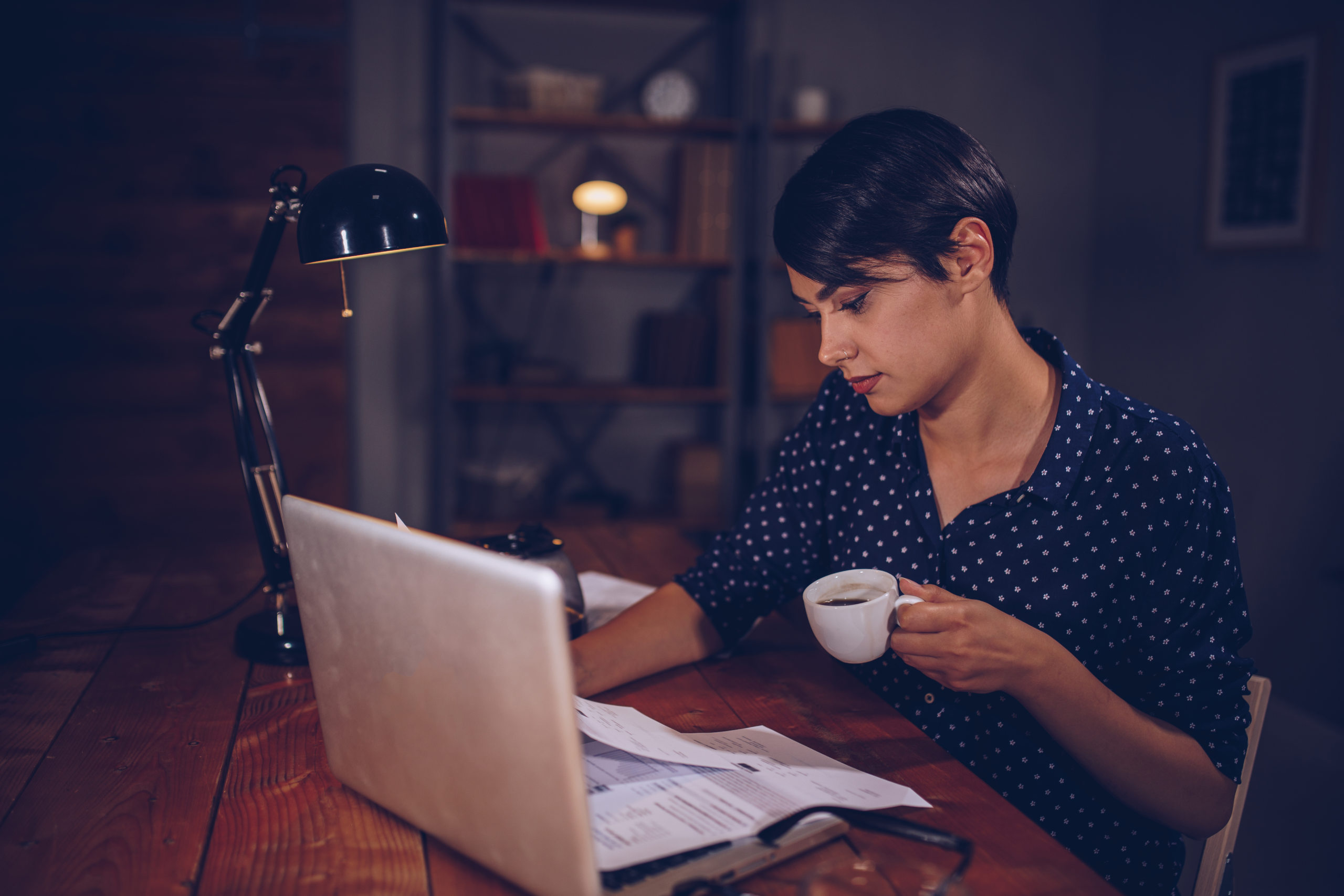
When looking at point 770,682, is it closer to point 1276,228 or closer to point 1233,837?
point 1233,837

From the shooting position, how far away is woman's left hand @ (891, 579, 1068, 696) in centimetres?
74

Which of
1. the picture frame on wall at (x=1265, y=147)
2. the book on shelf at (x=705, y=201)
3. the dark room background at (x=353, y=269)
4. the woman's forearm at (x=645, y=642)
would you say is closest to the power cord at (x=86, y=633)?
the woman's forearm at (x=645, y=642)

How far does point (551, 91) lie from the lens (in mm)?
3014

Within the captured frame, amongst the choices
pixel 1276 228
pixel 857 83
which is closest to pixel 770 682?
pixel 1276 228

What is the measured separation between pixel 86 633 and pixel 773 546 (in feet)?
2.81

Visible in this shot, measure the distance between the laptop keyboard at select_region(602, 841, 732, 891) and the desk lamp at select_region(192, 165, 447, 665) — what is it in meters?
0.53

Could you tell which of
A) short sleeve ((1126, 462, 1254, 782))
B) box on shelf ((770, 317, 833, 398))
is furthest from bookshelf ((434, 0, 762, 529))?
short sleeve ((1126, 462, 1254, 782))

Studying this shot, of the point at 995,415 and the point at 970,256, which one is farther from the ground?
the point at 970,256

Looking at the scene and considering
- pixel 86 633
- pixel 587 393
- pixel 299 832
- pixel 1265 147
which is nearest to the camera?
pixel 299 832

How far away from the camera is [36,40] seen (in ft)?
9.61

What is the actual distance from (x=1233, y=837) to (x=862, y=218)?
712 millimetres

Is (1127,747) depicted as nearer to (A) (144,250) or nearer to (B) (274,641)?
(B) (274,641)

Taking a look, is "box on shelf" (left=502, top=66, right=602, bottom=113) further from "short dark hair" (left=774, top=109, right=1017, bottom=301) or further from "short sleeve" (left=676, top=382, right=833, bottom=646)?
"short dark hair" (left=774, top=109, right=1017, bottom=301)

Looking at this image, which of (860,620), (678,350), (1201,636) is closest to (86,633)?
(860,620)
